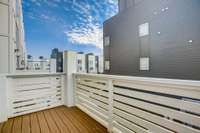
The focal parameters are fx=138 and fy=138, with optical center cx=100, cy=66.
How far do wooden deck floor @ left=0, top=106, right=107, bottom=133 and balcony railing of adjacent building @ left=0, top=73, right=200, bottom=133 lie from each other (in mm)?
61

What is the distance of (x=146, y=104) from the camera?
4.75 ft

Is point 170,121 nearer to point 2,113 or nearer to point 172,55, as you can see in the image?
point 172,55

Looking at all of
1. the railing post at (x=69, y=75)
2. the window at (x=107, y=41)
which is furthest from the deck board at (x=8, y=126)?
the window at (x=107, y=41)

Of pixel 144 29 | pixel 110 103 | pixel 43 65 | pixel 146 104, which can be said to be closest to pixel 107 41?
pixel 144 29

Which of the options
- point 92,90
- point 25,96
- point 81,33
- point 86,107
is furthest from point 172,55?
point 81,33

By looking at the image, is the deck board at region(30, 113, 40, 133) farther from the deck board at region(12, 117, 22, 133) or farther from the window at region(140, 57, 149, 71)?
the window at region(140, 57, 149, 71)

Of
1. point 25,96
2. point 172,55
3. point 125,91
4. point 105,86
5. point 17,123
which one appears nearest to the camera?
point 125,91

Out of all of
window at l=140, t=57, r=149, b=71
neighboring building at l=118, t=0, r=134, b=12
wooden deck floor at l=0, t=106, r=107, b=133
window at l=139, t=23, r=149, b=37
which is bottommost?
wooden deck floor at l=0, t=106, r=107, b=133

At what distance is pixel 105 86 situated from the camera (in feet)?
7.15

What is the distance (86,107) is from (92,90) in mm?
518

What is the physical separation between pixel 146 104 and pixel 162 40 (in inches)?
71.8

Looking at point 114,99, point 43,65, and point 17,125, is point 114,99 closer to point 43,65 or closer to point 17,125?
point 17,125

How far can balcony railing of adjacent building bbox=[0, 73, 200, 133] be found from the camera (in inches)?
43.9

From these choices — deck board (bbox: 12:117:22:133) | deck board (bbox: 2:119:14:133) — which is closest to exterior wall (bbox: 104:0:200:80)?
deck board (bbox: 12:117:22:133)
